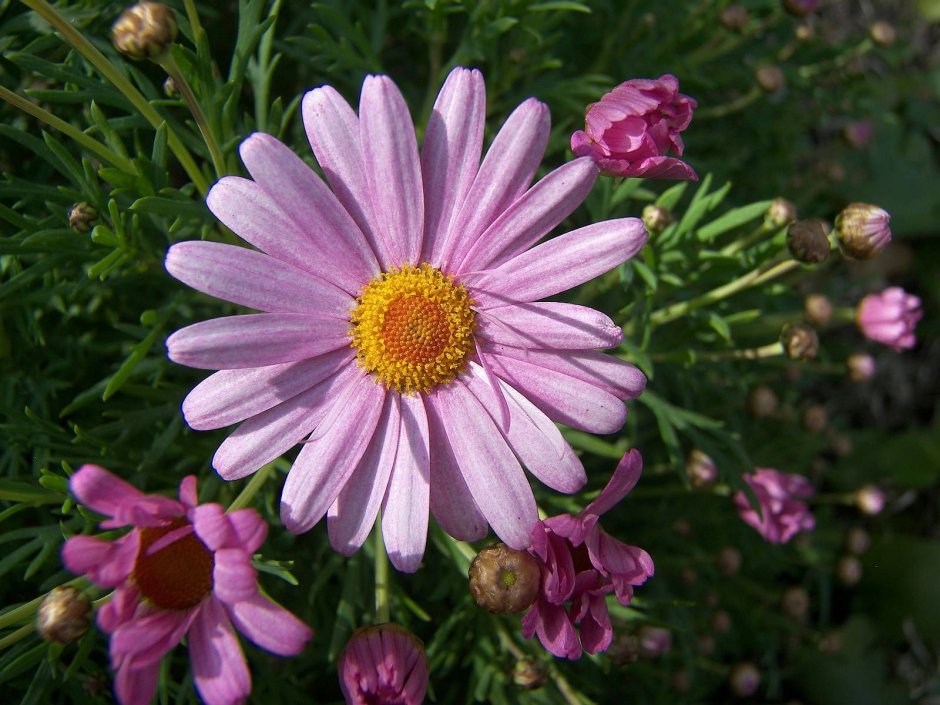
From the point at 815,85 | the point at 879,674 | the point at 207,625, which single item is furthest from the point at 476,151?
the point at 879,674

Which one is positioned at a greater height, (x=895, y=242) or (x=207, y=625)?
(x=207, y=625)

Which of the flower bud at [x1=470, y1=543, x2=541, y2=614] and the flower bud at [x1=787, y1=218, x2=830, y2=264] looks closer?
the flower bud at [x1=470, y1=543, x2=541, y2=614]

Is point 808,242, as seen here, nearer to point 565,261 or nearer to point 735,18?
point 565,261

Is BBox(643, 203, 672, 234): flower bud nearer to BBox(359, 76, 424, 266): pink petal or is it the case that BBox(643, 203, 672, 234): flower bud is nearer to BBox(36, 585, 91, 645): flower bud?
BBox(359, 76, 424, 266): pink petal

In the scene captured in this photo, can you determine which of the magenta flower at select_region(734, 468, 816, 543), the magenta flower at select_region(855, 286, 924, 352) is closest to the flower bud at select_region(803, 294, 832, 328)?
the magenta flower at select_region(855, 286, 924, 352)

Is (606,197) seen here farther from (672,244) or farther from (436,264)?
(436,264)

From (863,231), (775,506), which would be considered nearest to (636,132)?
(863,231)
